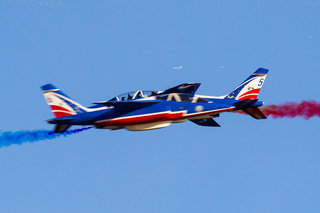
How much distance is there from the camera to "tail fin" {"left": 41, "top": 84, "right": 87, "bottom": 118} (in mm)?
54938

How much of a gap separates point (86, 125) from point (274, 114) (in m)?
16.6

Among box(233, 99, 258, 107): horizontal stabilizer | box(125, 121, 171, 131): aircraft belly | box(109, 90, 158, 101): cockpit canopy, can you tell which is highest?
box(109, 90, 158, 101): cockpit canopy

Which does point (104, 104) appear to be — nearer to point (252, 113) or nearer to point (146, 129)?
point (146, 129)

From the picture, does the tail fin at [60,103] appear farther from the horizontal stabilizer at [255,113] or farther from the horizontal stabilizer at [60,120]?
the horizontal stabilizer at [255,113]

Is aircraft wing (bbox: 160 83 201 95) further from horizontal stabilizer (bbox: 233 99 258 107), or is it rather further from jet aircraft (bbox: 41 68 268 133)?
horizontal stabilizer (bbox: 233 99 258 107)

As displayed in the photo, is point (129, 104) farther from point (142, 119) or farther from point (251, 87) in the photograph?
point (251, 87)

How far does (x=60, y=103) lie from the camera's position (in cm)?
5509

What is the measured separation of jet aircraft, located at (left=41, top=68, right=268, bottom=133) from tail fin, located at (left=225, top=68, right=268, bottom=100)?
463 centimetres

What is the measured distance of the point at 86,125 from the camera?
5516 cm

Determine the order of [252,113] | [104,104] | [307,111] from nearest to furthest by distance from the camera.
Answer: [104,104] < [252,113] < [307,111]

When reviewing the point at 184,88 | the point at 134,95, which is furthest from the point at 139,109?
the point at 184,88

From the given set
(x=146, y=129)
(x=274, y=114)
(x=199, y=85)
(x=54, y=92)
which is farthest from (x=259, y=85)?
(x=54, y=92)

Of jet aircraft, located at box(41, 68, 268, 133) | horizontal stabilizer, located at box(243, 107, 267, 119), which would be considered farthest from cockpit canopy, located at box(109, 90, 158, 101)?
horizontal stabilizer, located at box(243, 107, 267, 119)

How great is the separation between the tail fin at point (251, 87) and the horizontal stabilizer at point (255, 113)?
3.28m
